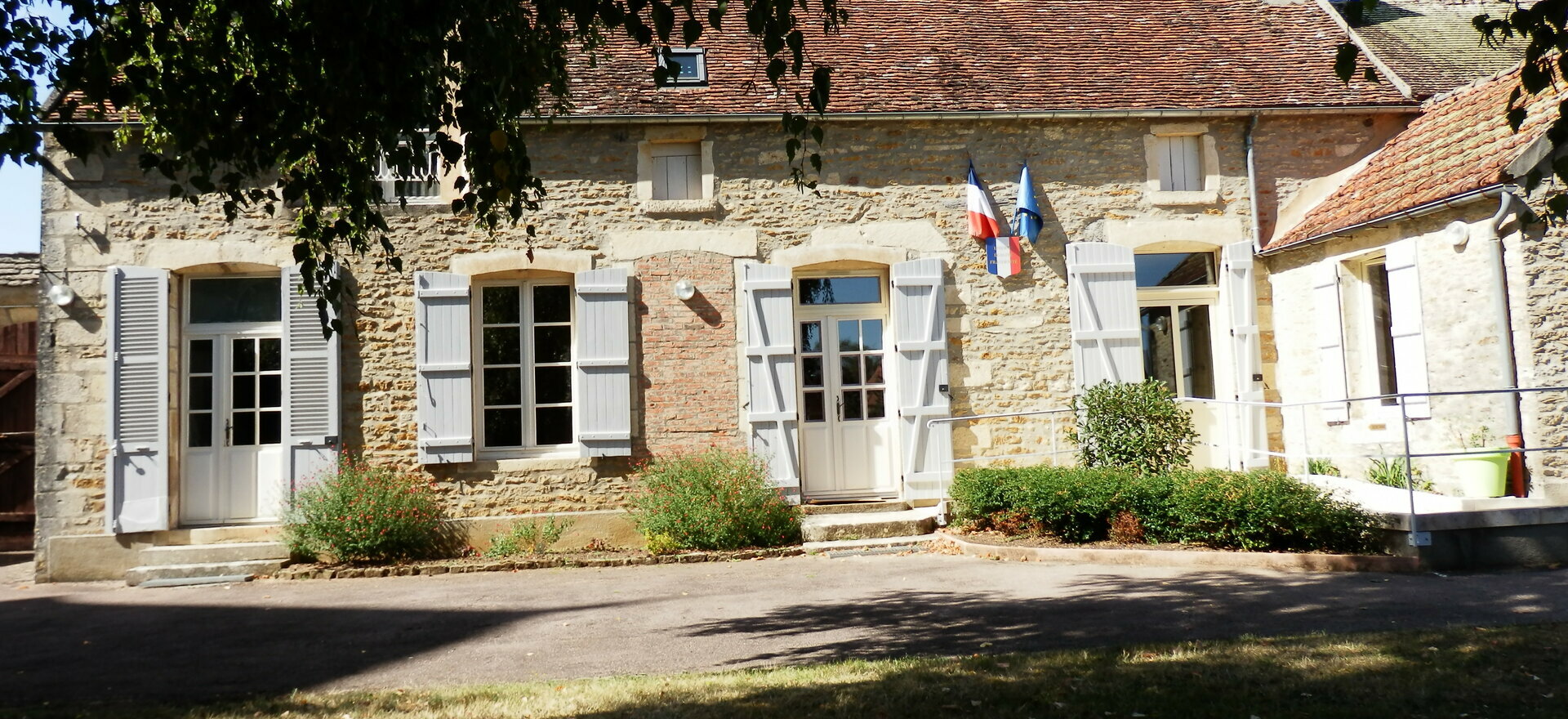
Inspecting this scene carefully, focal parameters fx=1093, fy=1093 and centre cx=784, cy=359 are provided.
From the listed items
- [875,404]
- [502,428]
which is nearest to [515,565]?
[502,428]

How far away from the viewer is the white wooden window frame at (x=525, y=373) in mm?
8984

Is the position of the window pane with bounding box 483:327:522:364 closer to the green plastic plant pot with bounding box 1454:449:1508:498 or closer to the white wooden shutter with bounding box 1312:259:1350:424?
the white wooden shutter with bounding box 1312:259:1350:424

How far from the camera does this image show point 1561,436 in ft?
23.9

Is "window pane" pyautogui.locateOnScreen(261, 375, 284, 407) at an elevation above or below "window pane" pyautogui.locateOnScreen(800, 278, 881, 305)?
below

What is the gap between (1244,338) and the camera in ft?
30.6

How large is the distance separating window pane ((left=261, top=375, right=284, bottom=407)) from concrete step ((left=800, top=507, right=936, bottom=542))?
14.4ft

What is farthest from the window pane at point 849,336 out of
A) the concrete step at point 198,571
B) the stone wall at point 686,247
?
the concrete step at point 198,571

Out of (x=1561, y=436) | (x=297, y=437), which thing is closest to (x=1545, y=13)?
(x=1561, y=436)

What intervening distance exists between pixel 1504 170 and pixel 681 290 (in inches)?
230

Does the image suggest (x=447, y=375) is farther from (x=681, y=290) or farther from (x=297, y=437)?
(x=681, y=290)

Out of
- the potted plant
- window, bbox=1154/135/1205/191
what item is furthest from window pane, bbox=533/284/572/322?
the potted plant

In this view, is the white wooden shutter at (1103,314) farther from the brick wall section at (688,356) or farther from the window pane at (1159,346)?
the brick wall section at (688,356)

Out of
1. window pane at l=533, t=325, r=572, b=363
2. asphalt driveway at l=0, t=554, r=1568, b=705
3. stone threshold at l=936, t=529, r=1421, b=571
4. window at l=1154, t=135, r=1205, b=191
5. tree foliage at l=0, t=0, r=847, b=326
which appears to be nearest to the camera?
tree foliage at l=0, t=0, r=847, b=326

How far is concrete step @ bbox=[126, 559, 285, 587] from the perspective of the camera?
812 centimetres
